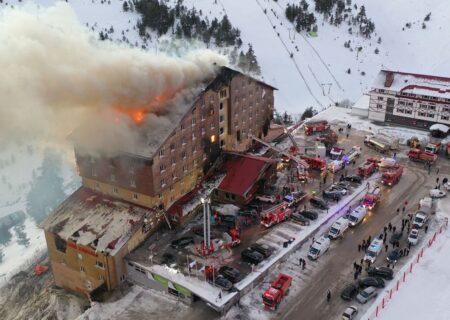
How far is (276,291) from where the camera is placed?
41.4m

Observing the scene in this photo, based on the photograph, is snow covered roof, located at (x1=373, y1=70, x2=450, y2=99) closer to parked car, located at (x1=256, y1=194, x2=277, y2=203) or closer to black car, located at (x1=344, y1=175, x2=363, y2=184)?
black car, located at (x1=344, y1=175, x2=363, y2=184)

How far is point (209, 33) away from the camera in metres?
126

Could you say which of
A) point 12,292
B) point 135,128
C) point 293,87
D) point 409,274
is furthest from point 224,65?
point 293,87

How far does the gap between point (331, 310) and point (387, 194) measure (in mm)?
21464

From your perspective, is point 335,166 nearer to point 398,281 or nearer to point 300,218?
point 300,218

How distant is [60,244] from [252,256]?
742 inches

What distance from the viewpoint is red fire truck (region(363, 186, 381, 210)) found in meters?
54.7

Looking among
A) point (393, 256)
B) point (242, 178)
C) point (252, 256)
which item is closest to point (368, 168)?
point (242, 178)

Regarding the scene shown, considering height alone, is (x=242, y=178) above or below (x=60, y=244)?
above

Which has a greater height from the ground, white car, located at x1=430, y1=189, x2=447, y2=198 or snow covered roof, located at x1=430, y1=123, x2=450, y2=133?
snow covered roof, located at x1=430, y1=123, x2=450, y2=133

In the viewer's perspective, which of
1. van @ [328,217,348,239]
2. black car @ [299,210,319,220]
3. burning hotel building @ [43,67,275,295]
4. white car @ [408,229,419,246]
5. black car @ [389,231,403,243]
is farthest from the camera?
black car @ [299,210,319,220]

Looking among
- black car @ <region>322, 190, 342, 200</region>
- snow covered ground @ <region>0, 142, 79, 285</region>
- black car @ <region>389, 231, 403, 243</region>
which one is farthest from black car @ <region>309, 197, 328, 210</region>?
snow covered ground @ <region>0, 142, 79, 285</region>

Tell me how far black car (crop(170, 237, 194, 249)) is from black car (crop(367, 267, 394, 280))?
54.8ft

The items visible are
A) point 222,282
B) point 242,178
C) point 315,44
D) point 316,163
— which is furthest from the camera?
point 315,44
